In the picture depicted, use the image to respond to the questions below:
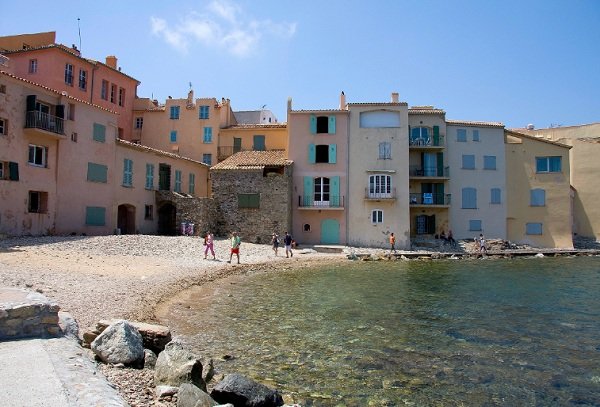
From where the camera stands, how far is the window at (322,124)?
37031 mm

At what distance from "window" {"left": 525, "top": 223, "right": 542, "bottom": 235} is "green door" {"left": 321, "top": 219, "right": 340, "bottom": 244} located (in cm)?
1777

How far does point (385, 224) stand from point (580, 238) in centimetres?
2122

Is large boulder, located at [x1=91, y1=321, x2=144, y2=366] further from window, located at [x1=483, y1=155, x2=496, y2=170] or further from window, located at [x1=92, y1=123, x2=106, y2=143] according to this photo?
window, located at [x1=483, y1=155, x2=496, y2=170]

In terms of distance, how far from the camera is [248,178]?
3475 cm

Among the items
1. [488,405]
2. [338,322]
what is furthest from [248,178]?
[488,405]

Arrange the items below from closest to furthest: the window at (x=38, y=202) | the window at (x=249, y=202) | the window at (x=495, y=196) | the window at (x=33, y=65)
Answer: the window at (x=38, y=202) < the window at (x=33, y=65) < the window at (x=249, y=202) < the window at (x=495, y=196)

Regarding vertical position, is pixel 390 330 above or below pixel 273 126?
below

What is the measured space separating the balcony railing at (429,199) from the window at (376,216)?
3713 millimetres

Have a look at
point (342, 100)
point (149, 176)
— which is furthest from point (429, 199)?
point (149, 176)

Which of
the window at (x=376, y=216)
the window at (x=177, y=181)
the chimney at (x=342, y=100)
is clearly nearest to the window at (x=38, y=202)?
the window at (x=177, y=181)

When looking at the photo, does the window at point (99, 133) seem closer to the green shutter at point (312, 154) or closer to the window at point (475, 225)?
the green shutter at point (312, 154)

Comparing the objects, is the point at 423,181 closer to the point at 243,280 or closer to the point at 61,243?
the point at 243,280

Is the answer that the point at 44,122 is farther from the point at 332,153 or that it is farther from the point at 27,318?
the point at 332,153

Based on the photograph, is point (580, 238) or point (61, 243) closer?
point (61, 243)
